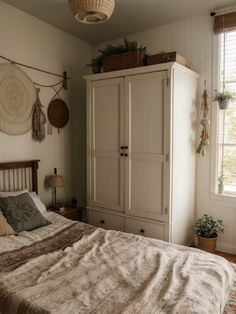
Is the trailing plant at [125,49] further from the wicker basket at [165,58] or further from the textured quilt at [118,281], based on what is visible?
the textured quilt at [118,281]

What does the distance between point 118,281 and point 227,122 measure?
224 cm

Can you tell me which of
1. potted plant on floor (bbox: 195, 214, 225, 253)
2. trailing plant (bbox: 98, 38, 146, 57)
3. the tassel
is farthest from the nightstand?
trailing plant (bbox: 98, 38, 146, 57)

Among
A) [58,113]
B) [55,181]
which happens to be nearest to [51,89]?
[58,113]

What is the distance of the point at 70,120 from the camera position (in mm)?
3551

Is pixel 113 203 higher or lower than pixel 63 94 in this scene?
lower

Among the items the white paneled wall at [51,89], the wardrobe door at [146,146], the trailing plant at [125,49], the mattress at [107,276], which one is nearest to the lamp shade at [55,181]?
the white paneled wall at [51,89]

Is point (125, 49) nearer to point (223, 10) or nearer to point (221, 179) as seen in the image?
point (223, 10)

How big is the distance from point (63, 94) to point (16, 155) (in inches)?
41.7

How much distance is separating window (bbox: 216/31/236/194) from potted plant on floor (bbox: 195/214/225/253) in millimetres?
392

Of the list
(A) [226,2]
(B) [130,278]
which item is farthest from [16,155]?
(A) [226,2]

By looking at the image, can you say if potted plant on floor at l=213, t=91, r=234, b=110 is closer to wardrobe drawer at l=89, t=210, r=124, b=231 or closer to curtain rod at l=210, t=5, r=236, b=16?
curtain rod at l=210, t=5, r=236, b=16

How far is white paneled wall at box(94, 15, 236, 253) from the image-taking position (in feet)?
9.91

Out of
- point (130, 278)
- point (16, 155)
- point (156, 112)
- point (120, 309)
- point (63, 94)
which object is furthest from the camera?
point (63, 94)

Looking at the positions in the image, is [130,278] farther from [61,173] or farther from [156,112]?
[61,173]
